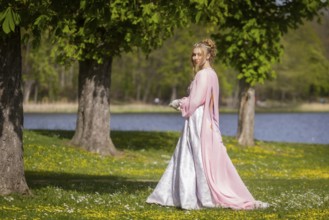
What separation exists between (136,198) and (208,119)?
6.77ft

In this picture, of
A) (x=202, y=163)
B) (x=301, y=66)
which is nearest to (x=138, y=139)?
(x=202, y=163)

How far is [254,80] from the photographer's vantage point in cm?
2859

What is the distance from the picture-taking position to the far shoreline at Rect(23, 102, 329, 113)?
55.0 meters

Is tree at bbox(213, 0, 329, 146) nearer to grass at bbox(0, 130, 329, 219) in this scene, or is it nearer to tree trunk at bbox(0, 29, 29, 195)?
grass at bbox(0, 130, 329, 219)

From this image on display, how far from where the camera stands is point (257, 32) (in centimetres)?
2717

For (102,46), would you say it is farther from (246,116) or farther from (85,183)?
(246,116)

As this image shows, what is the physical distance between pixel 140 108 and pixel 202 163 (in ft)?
212

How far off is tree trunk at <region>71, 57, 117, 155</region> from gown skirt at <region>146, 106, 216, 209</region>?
1197 cm

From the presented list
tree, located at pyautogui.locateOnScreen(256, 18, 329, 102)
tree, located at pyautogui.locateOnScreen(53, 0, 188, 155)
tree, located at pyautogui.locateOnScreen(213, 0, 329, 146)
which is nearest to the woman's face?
tree, located at pyautogui.locateOnScreen(53, 0, 188, 155)

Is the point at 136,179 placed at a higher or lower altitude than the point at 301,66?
lower

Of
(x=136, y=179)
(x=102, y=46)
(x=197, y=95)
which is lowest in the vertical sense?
(x=136, y=179)

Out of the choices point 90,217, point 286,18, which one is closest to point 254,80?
point 286,18

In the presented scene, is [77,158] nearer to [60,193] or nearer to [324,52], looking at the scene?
[60,193]

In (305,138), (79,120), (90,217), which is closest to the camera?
(90,217)
